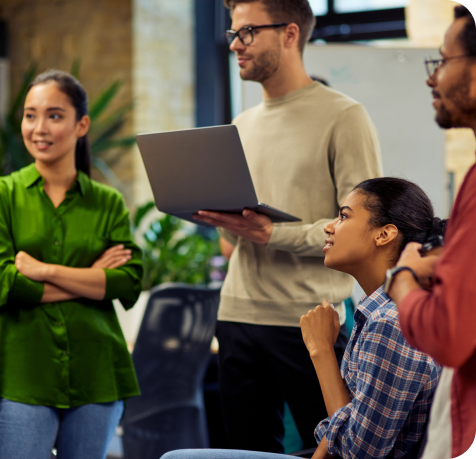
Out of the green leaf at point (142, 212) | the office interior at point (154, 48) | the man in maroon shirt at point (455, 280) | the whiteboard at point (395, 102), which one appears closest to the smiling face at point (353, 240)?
the man in maroon shirt at point (455, 280)

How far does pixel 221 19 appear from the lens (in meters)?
5.57

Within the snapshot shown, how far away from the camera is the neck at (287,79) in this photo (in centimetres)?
195

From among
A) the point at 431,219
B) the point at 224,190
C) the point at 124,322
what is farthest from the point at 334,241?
the point at 124,322

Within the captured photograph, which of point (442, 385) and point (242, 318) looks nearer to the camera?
point (442, 385)

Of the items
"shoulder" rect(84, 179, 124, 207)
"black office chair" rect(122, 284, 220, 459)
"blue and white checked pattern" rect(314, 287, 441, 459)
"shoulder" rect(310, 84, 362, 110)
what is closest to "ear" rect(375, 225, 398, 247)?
"blue and white checked pattern" rect(314, 287, 441, 459)

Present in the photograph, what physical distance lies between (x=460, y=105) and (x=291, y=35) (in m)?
1.13

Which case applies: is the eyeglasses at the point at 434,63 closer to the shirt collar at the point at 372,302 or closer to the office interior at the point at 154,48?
the shirt collar at the point at 372,302

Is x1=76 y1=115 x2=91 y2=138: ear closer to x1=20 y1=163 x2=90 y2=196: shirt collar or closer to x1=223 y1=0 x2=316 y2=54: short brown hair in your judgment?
x1=20 y1=163 x2=90 y2=196: shirt collar

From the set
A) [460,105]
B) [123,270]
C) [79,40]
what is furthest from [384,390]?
[79,40]

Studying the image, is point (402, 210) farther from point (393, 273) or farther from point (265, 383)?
point (265, 383)

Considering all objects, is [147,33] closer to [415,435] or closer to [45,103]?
[45,103]

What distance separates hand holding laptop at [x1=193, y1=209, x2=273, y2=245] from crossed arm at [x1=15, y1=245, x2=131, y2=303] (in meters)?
0.33

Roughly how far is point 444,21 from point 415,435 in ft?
10.9

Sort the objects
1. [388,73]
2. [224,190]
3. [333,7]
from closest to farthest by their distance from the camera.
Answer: [224,190]
[388,73]
[333,7]
